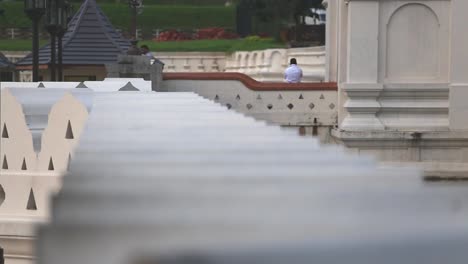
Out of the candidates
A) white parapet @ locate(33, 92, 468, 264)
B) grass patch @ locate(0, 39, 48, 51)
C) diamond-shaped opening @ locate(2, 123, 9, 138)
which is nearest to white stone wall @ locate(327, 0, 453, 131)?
diamond-shaped opening @ locate(2, 123, 9, 138)

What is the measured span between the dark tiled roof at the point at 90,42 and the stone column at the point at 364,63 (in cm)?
944

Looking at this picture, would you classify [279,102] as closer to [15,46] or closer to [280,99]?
[280,99]

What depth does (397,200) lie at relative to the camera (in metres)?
1.97

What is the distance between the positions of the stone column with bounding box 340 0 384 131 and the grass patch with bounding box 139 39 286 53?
2945 cm

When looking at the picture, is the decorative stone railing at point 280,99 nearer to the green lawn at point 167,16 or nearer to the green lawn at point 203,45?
the green lawn at point 203,45

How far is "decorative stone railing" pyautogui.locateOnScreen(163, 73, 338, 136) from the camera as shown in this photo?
17922 millimetres

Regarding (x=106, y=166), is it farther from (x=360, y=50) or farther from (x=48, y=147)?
(x=360, y=50)

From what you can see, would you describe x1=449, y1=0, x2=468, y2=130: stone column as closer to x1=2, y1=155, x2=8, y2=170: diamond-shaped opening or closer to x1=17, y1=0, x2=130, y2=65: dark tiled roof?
x1=2, y1=155, x2=8, y2=170: diamond-shaped opening

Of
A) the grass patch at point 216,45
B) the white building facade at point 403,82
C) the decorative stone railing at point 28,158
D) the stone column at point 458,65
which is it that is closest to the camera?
the decorative stone railing at point 28,158

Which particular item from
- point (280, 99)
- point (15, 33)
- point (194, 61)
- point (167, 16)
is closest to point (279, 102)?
point (280, 99)

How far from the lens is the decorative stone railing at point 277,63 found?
114 feet

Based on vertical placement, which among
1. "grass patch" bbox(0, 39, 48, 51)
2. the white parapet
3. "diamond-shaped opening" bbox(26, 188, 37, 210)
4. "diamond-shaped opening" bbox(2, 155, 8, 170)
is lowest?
"diamond-shaped opening" bbox(26, 188, 37, 210)

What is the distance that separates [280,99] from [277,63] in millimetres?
20765

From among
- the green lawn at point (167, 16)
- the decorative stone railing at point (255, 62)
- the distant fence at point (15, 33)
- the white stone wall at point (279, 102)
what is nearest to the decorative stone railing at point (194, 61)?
the decorative stone railing at point (255, 62)
